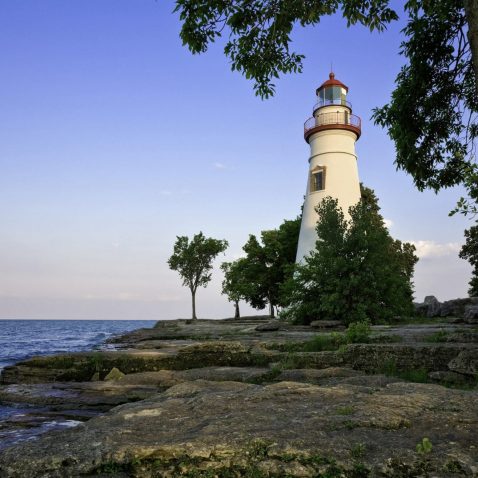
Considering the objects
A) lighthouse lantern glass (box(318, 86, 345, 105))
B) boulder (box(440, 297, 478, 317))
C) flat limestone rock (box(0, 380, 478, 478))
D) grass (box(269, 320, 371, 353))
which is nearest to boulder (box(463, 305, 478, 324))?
grass (box(269, 320, 371, 353))

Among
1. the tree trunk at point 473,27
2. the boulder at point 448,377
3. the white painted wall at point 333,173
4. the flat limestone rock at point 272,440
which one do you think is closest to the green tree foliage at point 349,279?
the white painted wall at point 333,173

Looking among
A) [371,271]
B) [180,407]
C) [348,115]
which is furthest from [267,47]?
[348,115]

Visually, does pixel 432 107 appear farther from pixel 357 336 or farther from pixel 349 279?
pixel 349 279

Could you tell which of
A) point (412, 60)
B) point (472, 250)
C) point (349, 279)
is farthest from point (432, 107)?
point (472, 250)

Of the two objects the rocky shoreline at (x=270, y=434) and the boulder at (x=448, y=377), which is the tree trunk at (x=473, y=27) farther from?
the boulder at (x=448, y=377)

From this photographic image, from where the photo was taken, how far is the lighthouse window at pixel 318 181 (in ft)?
103

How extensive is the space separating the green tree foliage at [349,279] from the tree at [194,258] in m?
33.7

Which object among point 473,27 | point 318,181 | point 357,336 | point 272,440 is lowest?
point 272,440

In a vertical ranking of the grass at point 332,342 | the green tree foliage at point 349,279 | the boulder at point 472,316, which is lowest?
the grass at point 332,342

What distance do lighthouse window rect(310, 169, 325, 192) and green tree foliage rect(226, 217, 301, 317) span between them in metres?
9.83

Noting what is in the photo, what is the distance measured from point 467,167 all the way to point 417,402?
291 inches

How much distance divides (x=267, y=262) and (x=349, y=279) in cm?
2081

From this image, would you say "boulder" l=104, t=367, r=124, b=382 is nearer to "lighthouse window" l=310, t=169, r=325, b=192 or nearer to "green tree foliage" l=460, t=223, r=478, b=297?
"lighthouse window" l=310, t=169, r=325, b=192

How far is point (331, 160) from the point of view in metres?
31.2
